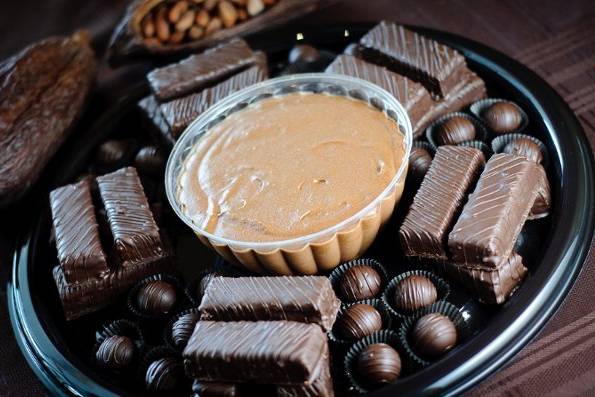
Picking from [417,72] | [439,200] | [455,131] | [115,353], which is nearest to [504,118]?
[455,131]

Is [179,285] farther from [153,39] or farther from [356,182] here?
[153,39]

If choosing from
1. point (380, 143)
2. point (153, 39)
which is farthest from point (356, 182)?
point (153, 39)

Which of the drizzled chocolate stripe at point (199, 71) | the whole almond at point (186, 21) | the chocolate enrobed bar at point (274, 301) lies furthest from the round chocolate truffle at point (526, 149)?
the whole almond at point (186, 21)

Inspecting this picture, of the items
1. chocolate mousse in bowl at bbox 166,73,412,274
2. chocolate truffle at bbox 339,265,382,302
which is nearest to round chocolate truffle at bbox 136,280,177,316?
chocolate mousse in bowl at bbox 166,73,412,274

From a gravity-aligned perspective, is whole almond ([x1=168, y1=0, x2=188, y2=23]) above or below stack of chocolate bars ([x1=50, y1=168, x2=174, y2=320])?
above

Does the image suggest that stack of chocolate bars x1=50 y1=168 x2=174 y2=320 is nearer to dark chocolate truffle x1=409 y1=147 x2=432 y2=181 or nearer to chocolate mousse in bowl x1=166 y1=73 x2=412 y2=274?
chocolate mousse in bowl x1=166 y1=73 x2=412 y2=274

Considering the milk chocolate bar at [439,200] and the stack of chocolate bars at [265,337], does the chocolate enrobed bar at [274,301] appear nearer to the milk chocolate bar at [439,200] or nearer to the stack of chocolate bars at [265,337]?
the stack of chocolate bars at [265,337]

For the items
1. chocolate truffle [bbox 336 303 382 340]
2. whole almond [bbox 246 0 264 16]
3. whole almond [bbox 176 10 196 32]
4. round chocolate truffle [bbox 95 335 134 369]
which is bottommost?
round chocolate truffle [bbox 95 335 134 369]
